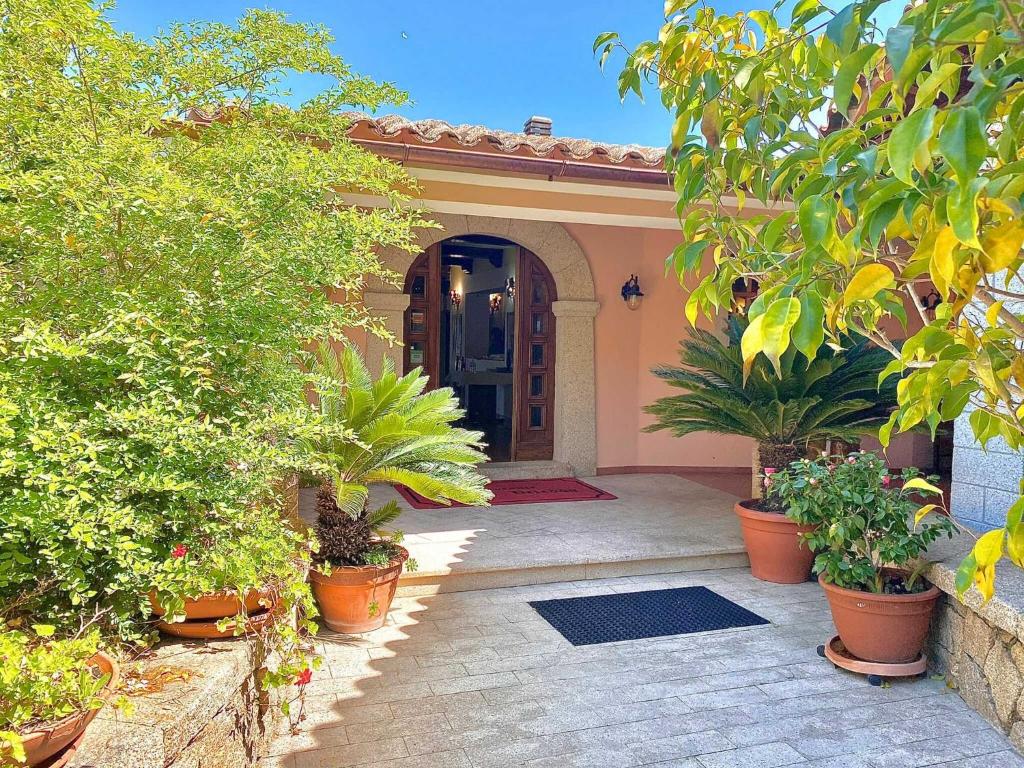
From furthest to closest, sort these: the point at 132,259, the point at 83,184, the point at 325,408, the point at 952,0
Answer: the point at 325,408
the point at 132,259
the point at 83,184
the point at 952,0

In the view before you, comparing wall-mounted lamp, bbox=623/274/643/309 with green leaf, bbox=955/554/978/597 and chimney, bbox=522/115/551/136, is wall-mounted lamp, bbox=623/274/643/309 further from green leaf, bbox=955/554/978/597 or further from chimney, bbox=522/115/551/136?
green leaf, bbox=955/554/978/597

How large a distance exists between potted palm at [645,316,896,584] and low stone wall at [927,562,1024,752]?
122 centimetres

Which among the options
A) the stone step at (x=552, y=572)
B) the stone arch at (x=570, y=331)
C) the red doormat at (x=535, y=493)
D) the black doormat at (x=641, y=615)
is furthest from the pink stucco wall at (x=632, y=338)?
the black doormat at (x=641, y=615)

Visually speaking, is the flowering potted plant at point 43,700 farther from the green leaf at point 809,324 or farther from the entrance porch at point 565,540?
the entrance porch at point 565,540

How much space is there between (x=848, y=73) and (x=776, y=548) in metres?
4.67

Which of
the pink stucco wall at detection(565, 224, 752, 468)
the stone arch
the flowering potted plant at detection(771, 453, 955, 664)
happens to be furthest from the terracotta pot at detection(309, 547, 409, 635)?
the pink stucco wall at detection(565, 224, 752, 468)

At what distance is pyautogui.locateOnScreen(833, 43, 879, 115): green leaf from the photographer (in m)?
1.03

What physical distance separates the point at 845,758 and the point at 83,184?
346cm

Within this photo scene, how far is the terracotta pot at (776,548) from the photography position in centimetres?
515

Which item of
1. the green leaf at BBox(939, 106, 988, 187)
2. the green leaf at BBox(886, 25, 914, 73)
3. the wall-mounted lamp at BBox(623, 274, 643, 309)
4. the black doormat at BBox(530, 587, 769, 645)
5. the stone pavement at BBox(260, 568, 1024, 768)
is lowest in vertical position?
the stone pavement at BBox(260, 568, 1024, 768)

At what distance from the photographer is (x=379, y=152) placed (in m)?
5.45


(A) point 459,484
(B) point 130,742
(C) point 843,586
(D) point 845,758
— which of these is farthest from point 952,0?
(A) point 459,484

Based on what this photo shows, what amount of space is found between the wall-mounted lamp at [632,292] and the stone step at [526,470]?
2.05 metres

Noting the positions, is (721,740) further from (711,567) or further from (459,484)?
(711,567)
